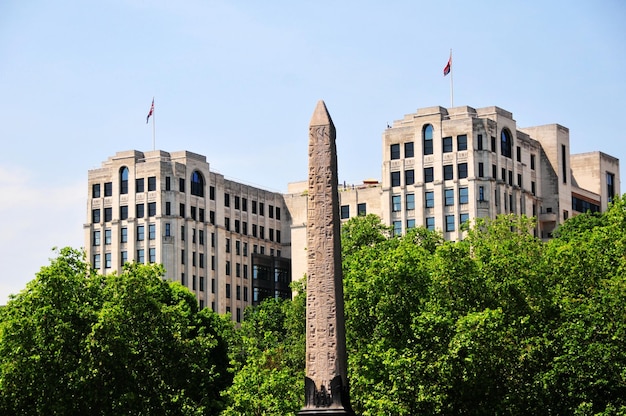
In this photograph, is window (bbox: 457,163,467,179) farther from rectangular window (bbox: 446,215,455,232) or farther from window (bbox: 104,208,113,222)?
window (bbox: 104,208,113,222)

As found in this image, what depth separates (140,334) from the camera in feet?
184

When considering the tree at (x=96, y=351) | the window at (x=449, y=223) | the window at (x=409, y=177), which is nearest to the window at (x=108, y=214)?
the window at (x=409, y=177)

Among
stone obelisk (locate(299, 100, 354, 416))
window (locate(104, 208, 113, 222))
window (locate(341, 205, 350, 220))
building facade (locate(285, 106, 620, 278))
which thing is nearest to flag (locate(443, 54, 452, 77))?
building facade (locate(285, 106, 620, 278))

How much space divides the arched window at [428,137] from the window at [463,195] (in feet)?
13.8

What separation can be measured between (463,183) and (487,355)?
211 feet

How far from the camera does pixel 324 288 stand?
33469mm

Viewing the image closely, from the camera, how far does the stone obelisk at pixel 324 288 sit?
3266cm

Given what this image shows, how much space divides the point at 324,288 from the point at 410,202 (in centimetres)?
8496

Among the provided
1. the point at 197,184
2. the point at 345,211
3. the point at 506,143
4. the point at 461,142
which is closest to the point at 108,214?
the point at 197,184

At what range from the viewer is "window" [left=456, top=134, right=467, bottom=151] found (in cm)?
11550

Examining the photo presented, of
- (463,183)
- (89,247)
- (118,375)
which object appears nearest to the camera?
(118,375)

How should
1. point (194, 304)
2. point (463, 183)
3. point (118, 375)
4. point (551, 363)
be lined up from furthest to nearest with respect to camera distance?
point (463, 183) → point (194, 304) → point (118, 375) → point (551, 363)

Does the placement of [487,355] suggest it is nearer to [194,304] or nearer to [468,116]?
[194,304]

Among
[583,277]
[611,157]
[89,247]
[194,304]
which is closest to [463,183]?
[611,157]
